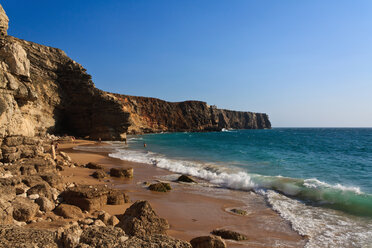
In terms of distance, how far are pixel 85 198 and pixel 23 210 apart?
67.2 inches

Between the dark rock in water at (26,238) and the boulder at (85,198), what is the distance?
11.5 ft

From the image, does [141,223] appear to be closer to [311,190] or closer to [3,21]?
[311,190]

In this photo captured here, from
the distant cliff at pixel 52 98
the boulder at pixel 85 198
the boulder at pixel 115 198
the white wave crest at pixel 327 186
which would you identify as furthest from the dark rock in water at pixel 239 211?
the distant cliff at pixel 52 98

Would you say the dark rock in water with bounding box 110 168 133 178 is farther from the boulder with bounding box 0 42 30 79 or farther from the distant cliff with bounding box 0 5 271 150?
the boulder with bounding box 0 42 30 79

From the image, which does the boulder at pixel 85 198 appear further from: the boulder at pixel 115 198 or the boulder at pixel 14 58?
the boulder at pixel 14 58

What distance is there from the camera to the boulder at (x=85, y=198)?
19.3ft

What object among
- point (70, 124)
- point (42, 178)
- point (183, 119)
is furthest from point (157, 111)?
point (42, 178)

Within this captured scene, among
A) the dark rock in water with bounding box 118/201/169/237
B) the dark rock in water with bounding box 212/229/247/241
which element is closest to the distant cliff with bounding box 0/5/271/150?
the dark rock in water with bounding box 118/201/169/237

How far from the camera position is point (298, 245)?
5398mm

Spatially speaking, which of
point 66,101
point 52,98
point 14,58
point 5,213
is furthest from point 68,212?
point 66,101

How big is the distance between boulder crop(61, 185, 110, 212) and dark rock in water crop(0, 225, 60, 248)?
138 inches

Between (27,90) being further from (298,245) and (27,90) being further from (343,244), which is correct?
(343,244)

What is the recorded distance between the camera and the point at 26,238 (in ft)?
7.64

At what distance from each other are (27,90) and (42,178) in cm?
461
